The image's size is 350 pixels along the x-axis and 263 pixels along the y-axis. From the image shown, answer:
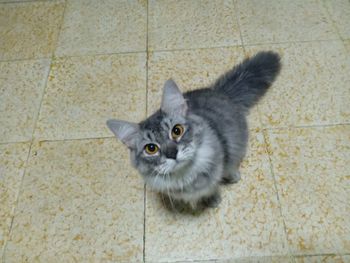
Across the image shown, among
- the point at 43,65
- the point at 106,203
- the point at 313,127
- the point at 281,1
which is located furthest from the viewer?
the point at 281,1

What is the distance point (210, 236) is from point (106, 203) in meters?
0.50

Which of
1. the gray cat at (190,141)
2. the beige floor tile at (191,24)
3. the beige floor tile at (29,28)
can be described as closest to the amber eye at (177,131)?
the gray cat at (190,141)

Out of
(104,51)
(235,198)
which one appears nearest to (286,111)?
(235,198)

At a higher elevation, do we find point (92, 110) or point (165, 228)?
point (92, 110)

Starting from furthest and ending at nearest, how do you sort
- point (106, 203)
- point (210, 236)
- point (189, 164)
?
point (106, 203) → point (210, 236) → point (189, 164)

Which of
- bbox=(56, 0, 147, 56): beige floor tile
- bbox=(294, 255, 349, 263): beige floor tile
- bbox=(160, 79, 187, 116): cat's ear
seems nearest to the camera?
bbox=(160, 79, 187, 116): cat's ear

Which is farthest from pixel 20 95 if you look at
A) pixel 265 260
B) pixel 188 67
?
pixel 265 260

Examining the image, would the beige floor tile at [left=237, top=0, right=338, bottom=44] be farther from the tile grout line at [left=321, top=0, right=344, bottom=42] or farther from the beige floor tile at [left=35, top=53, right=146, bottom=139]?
the beige floor tile at [left=35, top=53, right=146, bottom=139]

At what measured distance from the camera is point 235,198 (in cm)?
128

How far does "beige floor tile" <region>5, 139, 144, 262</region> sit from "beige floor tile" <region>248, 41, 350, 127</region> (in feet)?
2.67

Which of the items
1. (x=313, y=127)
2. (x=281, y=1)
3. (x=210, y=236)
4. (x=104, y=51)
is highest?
(x=281, y=1)

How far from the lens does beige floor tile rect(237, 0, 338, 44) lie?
5.89 feet

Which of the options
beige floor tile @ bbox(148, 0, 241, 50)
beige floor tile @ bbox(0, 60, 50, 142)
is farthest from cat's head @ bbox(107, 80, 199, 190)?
beige floor tile @ bbox(148, 0, 241, 50)

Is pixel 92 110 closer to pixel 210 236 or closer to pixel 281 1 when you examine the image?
pixel 210 236
